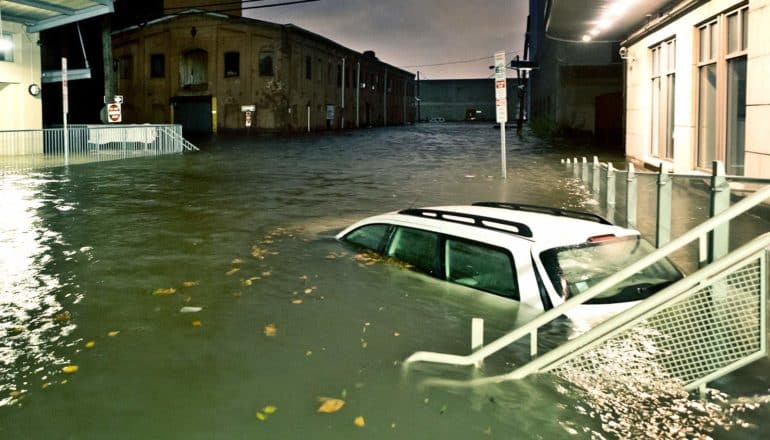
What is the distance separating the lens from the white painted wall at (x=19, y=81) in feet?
102

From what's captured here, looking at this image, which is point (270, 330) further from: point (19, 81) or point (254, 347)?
Answer: point (19, 81)

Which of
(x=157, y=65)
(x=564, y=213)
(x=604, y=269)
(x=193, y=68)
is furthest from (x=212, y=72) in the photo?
(x=604, y=269)

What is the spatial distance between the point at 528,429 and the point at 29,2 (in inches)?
1132

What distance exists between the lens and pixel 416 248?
8211mm

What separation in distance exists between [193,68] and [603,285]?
57718mm

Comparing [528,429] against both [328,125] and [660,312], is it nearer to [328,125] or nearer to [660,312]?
[660,312]

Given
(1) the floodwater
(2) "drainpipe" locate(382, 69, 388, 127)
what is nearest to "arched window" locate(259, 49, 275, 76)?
(2) "drainpipe" locate(382, 69, 388, 127)

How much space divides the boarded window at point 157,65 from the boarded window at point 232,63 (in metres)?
5.13

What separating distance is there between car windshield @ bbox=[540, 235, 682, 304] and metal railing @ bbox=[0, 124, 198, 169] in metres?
24.2

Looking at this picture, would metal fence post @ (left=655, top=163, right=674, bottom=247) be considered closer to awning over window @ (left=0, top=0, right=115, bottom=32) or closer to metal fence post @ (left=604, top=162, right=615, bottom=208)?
metal fence post @ (left=604, top=162, right=615, bottom=208)

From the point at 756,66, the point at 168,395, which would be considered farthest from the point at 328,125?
the point at 168,395

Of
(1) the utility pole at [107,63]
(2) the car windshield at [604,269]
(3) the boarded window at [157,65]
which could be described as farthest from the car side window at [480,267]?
(3) the boarded window at [157,65]

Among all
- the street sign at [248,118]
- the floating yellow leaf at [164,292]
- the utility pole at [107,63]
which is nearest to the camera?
the floating yellow leaf at [164,292]

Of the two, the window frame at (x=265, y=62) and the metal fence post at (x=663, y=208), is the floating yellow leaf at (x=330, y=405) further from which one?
the window frame at (x=265, y=62)
